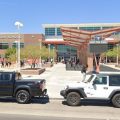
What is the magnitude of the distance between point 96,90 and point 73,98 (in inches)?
42.7

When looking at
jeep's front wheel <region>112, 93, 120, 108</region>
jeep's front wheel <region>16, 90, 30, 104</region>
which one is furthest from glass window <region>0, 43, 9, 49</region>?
jeep's front wheel <region>112, 93, 120, 108</region>

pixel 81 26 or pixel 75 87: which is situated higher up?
pixel 81 26

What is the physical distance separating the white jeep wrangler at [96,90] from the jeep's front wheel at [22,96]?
73.4 inches

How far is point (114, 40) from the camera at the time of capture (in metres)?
106

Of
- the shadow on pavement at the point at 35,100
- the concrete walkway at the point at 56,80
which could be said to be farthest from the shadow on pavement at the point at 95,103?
the concrete walkway at the point at 56,80

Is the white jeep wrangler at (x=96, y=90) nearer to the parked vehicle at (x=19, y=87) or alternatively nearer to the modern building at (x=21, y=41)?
the parked vehicle at (x=19, y=87)

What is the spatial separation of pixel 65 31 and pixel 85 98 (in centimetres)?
2760

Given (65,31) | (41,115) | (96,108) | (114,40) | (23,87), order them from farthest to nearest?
(114,40)
(65,31)
(23,87)
(96,108)
(41,115)

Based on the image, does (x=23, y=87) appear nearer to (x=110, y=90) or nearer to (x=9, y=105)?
(x=9, y=105)

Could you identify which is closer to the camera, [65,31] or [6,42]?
[65,31]

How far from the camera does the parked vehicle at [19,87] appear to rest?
1573 cm

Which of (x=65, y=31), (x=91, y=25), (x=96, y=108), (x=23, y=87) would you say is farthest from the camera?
(x=91, y=25)

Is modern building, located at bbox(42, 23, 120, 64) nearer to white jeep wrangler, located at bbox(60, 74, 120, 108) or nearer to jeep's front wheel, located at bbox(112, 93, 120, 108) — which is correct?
white jeep wrangler, located at bbox(60, 74, 120, 108)

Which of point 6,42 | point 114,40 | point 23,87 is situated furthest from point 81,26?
point 23,87
